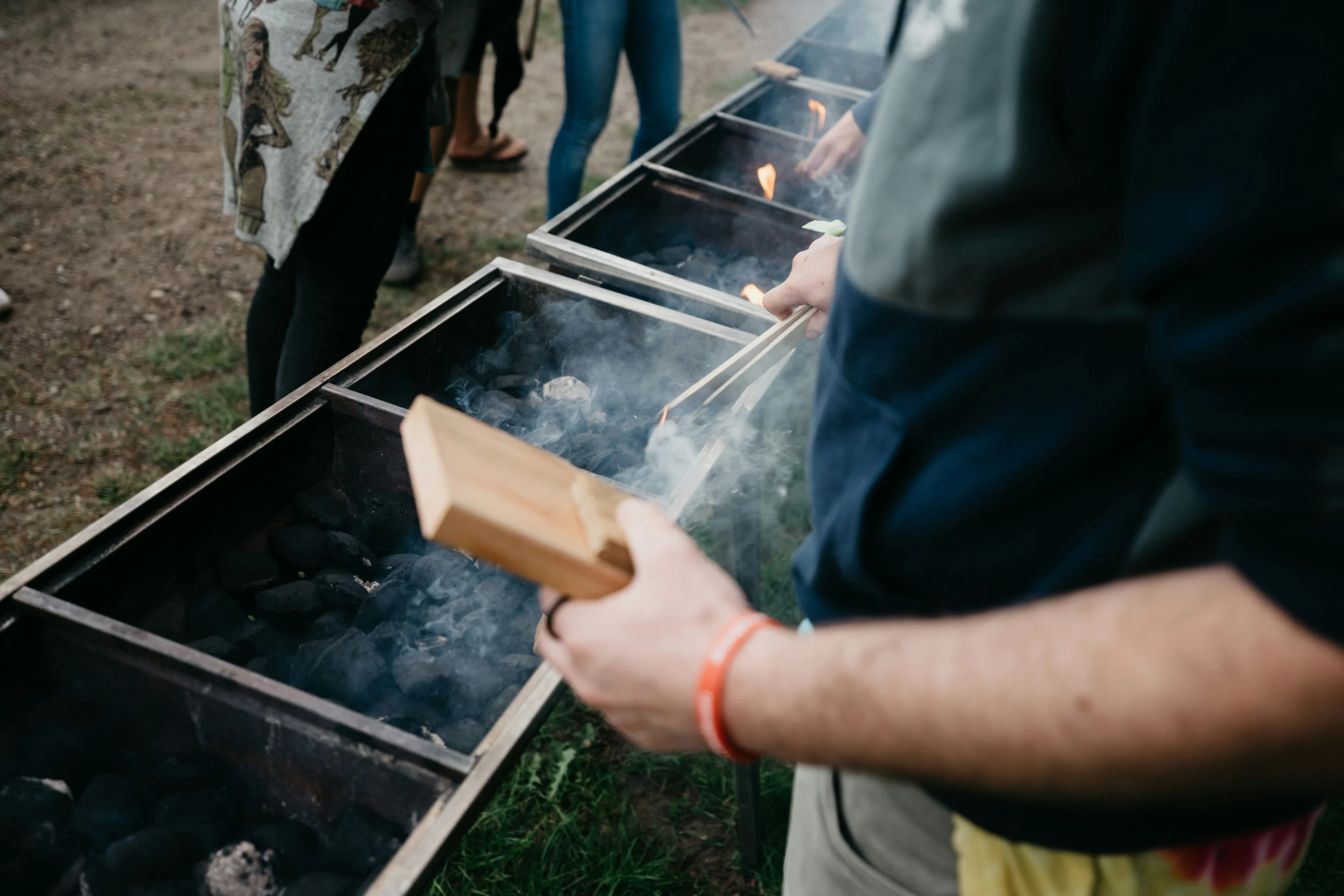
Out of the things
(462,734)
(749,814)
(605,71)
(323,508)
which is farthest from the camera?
(605,71)

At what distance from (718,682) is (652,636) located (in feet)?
0.25

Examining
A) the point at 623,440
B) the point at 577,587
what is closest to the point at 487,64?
the point at 623,440

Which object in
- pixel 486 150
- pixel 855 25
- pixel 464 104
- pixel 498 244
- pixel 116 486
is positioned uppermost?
pixel 855 25

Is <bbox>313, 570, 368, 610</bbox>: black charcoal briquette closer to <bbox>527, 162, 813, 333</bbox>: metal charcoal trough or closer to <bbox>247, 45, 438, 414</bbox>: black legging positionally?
<bbox>247, 45, 438, 414</bbox>: black legging

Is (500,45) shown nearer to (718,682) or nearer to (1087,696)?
(718,682)

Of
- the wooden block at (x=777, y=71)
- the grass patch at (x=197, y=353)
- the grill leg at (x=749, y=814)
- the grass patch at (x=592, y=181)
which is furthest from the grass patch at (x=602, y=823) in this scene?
the grass patch at (x=592, y=181)

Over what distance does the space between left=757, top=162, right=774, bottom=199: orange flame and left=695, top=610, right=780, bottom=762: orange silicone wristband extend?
9.53ft

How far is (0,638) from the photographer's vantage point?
1.38 m

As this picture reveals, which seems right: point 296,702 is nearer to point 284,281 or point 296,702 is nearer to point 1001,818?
point 1001,818

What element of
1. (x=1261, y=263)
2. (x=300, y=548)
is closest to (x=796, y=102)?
(x=300, y=548)

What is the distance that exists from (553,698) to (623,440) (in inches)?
38.4

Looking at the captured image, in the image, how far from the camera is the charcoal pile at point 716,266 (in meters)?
3.18

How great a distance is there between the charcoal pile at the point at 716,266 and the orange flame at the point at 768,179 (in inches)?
13.1

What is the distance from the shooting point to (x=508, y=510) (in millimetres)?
889
